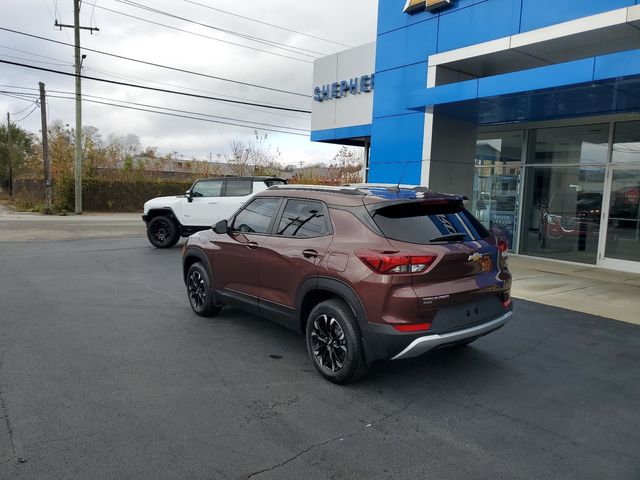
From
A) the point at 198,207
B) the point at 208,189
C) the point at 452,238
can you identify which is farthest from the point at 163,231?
the point at 452,238

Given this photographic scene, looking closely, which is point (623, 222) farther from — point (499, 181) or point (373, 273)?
point (373, 273)

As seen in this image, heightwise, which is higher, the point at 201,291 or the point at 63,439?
the point at 201,291

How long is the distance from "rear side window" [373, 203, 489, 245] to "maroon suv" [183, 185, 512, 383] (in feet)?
0.03

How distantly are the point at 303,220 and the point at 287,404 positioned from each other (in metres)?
1.75

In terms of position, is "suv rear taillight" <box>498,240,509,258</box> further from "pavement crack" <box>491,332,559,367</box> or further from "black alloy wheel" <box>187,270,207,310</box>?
"black alloy wheel" <box>187,270,207,310</box>

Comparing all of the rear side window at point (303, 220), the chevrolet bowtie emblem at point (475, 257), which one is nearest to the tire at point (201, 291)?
the rear side window at point (303, 220)

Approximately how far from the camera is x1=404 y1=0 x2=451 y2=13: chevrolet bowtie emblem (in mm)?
10508

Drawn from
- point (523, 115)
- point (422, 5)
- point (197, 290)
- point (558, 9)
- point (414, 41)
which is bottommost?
point (197, 290)

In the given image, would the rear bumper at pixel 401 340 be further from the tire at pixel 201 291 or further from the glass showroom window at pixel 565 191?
the glass showroom window at pixel 565 191

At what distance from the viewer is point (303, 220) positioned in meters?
4.77

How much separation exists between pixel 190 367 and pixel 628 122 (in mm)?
10736

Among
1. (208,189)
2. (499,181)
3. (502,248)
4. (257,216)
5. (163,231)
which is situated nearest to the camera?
(502,248)

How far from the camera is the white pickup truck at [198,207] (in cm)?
1284

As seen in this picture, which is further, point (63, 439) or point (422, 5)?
point (422, 5)
